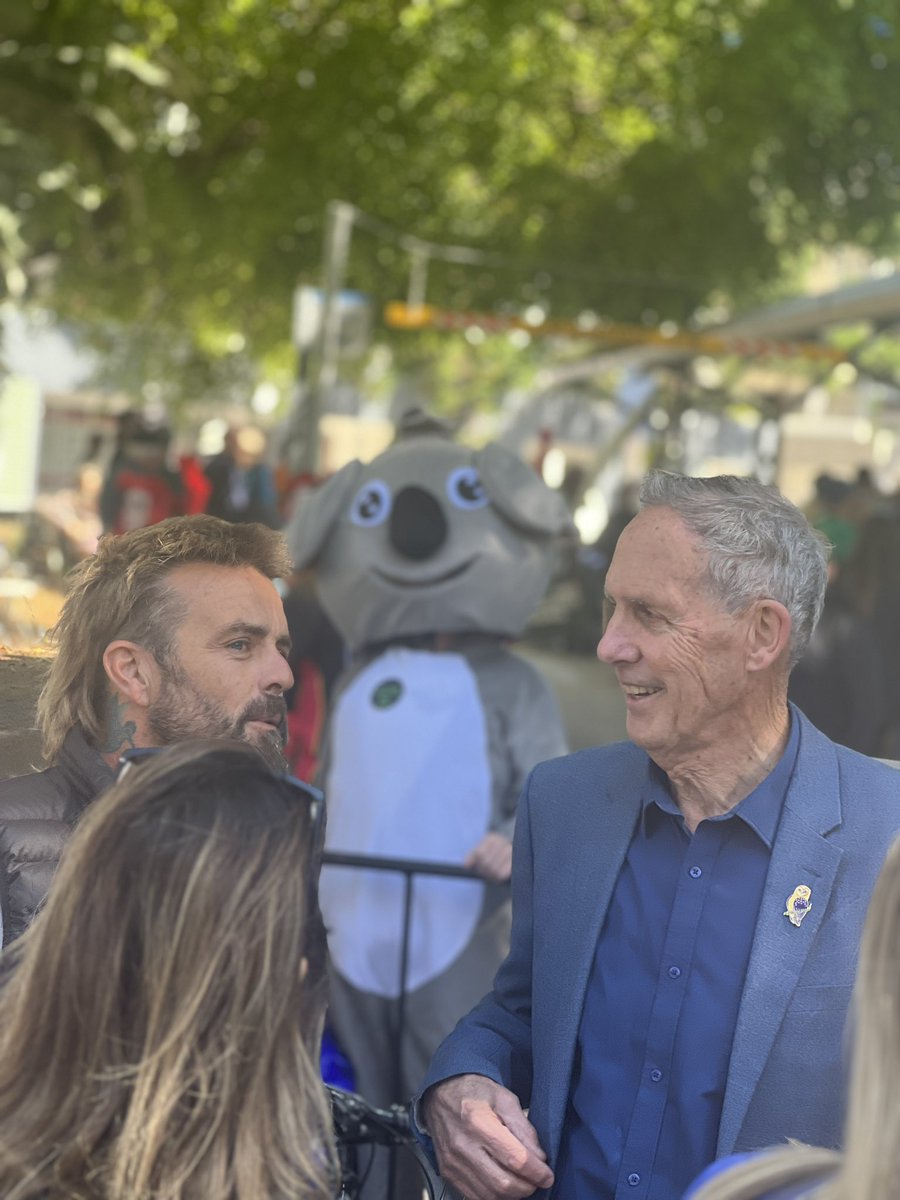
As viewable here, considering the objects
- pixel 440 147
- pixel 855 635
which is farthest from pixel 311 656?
pixel 440 147

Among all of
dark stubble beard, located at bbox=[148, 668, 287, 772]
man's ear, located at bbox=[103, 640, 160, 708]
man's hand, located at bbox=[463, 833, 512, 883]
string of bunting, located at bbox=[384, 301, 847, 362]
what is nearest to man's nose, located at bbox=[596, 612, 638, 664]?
dark stubble beard, located at bbox=[148, 668, 287, 772]

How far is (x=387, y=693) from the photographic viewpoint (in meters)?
4.19

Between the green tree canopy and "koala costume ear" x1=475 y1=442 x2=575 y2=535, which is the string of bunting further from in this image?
"koala costume ear" x1=475 y1=442 x2=575 y2=535

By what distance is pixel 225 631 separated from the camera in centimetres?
216

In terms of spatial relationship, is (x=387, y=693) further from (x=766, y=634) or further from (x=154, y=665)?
(x=154, y=665)

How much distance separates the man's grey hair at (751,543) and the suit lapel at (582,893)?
11.9 inches

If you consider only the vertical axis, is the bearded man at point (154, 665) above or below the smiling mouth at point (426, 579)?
below

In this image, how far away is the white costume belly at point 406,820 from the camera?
398 centimetres

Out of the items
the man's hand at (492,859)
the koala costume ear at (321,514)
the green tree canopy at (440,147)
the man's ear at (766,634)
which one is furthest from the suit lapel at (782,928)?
the green tree canopy at (440,147)

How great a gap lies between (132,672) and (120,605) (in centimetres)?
9

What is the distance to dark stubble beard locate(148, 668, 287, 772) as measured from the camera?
6.91ft

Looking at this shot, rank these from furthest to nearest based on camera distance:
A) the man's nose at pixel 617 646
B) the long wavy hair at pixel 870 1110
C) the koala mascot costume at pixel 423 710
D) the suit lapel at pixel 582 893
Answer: the koala mascot costume at pixel 423 710, the man's nose at pixel 617 646, the suit lapel at pixel 582 893, the long wavy hair at pixel 870 1110

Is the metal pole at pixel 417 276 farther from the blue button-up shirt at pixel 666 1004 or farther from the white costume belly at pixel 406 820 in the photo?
the blue button-up shirt at pixel 666 1004

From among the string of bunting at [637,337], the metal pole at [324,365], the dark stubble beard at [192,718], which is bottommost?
the dark stubble beard at [192,718]
